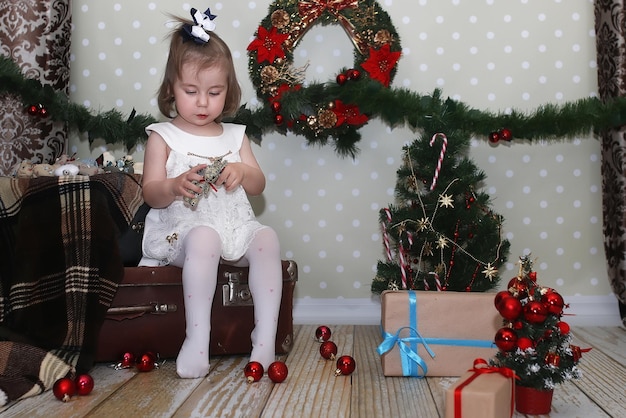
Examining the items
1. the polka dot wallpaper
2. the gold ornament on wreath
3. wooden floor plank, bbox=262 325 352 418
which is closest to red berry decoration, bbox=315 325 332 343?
wooden floor plank, bbox=262 325 352 418

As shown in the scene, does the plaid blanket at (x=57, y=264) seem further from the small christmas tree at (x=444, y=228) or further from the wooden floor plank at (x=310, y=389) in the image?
the small christmas tree at (x=444, y=228)

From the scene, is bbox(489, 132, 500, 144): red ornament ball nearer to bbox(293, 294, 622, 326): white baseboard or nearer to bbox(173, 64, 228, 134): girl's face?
bbox(293, 294, 622, 326): white baseboard

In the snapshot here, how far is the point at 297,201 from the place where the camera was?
2717mm

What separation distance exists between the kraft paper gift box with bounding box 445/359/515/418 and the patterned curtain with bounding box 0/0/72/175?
182 cm

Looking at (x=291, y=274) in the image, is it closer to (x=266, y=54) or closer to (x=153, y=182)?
(x=153, y=182)

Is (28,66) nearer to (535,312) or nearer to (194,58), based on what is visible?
(194,58)

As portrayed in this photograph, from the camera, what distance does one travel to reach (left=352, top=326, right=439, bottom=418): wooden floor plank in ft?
5.01

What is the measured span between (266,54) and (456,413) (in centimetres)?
164

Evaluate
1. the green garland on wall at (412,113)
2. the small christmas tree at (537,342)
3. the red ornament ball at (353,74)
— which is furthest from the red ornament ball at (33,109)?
the small christmas tree at (537,342)

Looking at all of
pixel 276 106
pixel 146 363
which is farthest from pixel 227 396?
pixel 276 106

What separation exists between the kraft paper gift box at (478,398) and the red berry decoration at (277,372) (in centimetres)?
53

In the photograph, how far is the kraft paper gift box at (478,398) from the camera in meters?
1.25

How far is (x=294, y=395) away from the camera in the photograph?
1.66 m

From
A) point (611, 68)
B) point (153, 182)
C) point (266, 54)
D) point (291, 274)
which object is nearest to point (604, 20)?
point (611, 68)
